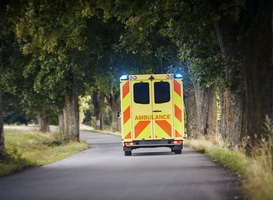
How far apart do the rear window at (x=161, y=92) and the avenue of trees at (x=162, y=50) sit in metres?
1.13

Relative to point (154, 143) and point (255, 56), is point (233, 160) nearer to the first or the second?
point (255, 56)

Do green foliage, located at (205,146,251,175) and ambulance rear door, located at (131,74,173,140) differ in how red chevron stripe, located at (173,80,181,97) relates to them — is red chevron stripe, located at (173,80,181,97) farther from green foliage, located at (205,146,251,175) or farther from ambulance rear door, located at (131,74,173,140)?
green foliage, located at (205,146,251,175)

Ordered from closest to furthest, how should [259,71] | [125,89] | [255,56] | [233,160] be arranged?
[259,71]
[255,56]
[233,160]
[125,89]

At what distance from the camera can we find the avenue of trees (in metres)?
15.5

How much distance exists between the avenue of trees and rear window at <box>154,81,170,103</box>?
44.7 inches

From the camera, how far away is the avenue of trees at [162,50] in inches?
611

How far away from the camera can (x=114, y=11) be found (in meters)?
20.5

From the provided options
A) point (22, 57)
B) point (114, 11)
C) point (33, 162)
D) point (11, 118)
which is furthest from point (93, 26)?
point (11, 118)

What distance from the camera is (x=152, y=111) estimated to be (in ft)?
77.4

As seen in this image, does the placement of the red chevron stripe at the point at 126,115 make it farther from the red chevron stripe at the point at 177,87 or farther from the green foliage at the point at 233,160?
the green foliage at the point at 233,160

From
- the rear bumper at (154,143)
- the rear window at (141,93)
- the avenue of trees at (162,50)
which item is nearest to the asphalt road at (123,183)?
the avenue of trees at (162,50)

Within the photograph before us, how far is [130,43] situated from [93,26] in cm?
422

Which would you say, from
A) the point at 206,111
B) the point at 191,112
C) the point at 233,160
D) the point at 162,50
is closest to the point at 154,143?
the point at 162,50

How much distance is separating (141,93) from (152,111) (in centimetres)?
79
